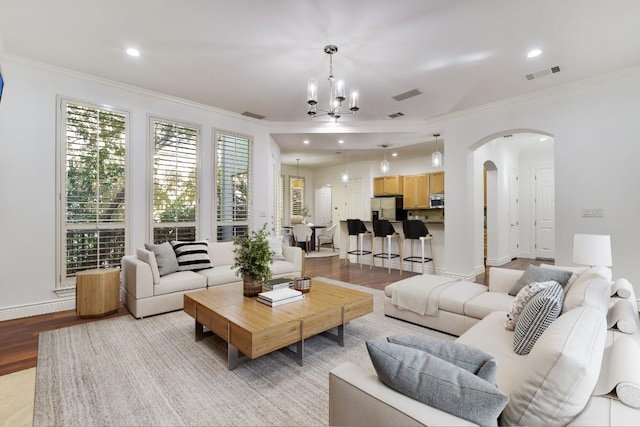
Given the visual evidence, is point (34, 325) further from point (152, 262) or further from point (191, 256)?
point (191, 256)

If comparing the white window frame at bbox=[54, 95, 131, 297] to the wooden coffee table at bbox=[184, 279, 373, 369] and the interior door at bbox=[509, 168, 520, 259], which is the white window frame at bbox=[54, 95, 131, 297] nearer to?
the wooden coffee table at bbox=[184, 279, 373, 369]

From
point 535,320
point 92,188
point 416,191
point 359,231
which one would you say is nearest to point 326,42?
point 535,320

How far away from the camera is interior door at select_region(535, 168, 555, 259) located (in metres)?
7.46

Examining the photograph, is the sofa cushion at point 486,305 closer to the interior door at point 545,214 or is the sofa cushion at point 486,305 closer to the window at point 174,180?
the window at point 174,180

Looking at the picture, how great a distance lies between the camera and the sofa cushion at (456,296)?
286cm

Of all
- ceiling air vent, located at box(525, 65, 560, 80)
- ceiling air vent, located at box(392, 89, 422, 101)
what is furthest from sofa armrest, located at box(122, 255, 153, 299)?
ceiling air vent, located at box(525, 65, 560, 80)

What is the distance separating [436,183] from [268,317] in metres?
6.95

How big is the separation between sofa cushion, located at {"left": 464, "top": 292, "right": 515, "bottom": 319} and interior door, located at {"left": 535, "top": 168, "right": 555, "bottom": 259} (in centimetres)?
606

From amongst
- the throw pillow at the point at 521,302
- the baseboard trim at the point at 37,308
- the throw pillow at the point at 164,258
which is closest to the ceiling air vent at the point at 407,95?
the throw pillow at the point at 521,302

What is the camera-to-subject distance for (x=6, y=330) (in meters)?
3.15

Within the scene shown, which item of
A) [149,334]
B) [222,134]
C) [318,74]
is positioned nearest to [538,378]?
[149,334]

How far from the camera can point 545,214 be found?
25.0ft

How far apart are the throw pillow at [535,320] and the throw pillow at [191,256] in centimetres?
371

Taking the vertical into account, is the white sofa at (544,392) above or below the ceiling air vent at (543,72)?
below
